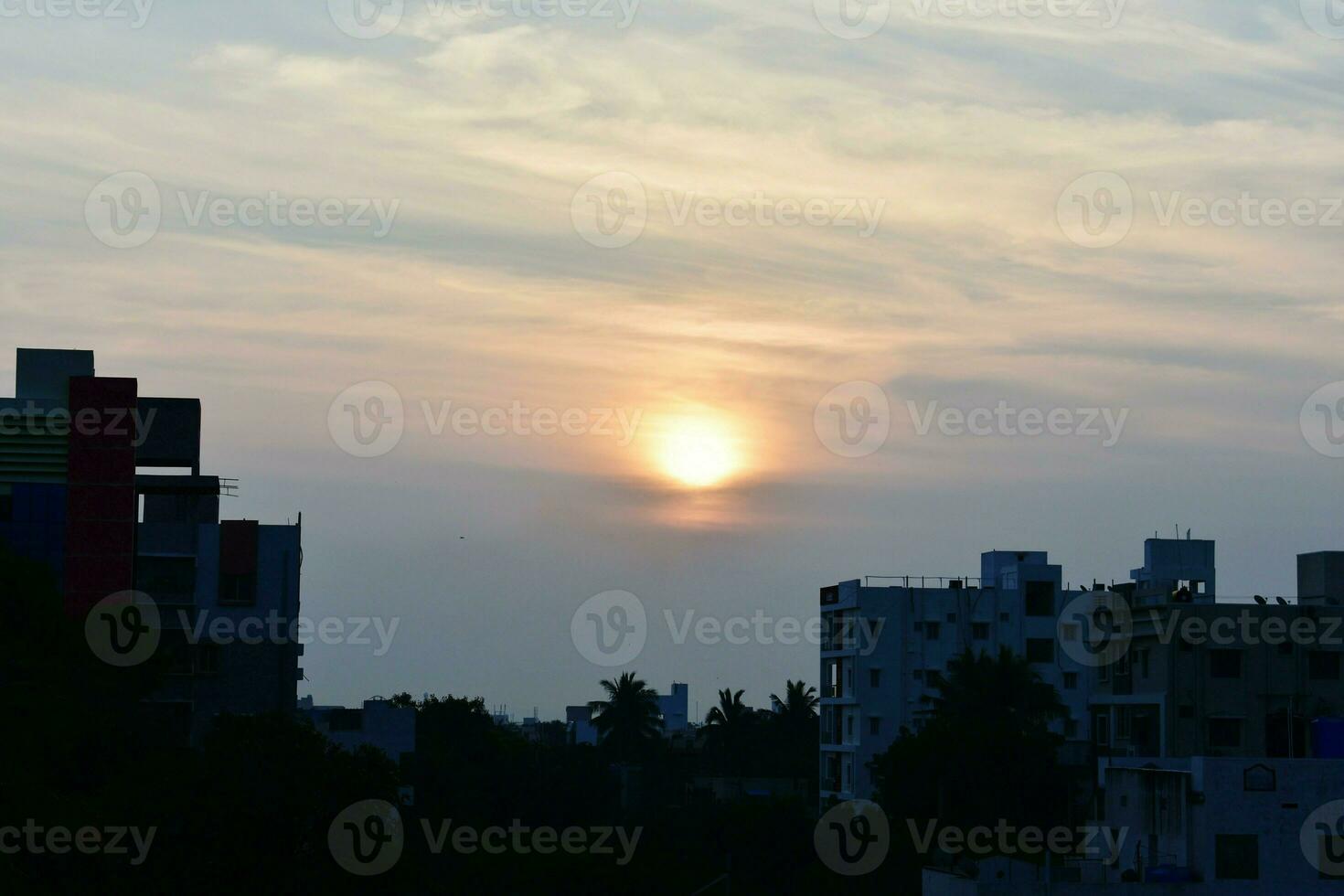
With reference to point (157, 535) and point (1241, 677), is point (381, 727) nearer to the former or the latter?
point (157, 535)

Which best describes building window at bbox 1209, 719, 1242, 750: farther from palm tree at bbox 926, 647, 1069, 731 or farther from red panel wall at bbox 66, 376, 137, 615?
red panel wall at bbox 66, 376, 137, 615

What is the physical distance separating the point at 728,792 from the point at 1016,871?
233ft

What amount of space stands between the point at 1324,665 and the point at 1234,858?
11.6 meters

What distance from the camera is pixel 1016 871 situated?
198 ft

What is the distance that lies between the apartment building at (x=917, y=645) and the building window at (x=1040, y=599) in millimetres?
60

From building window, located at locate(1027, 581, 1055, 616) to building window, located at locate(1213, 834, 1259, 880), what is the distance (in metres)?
50.6

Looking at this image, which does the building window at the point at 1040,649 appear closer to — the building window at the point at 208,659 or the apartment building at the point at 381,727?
the apartment building at the point at 381,727

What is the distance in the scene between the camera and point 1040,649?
10856cm

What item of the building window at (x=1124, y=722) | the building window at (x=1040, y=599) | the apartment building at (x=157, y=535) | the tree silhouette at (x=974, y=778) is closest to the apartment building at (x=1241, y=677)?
the building window at (x=1124, y=722)

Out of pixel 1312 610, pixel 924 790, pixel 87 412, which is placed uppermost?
pixel 87 412

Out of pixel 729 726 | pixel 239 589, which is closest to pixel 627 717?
pixel 729 726

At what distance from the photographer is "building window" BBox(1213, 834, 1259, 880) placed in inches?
2297

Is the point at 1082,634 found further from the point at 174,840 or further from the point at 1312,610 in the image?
the point at 174,840

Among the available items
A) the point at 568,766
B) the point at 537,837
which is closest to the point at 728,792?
the point at 568,766
